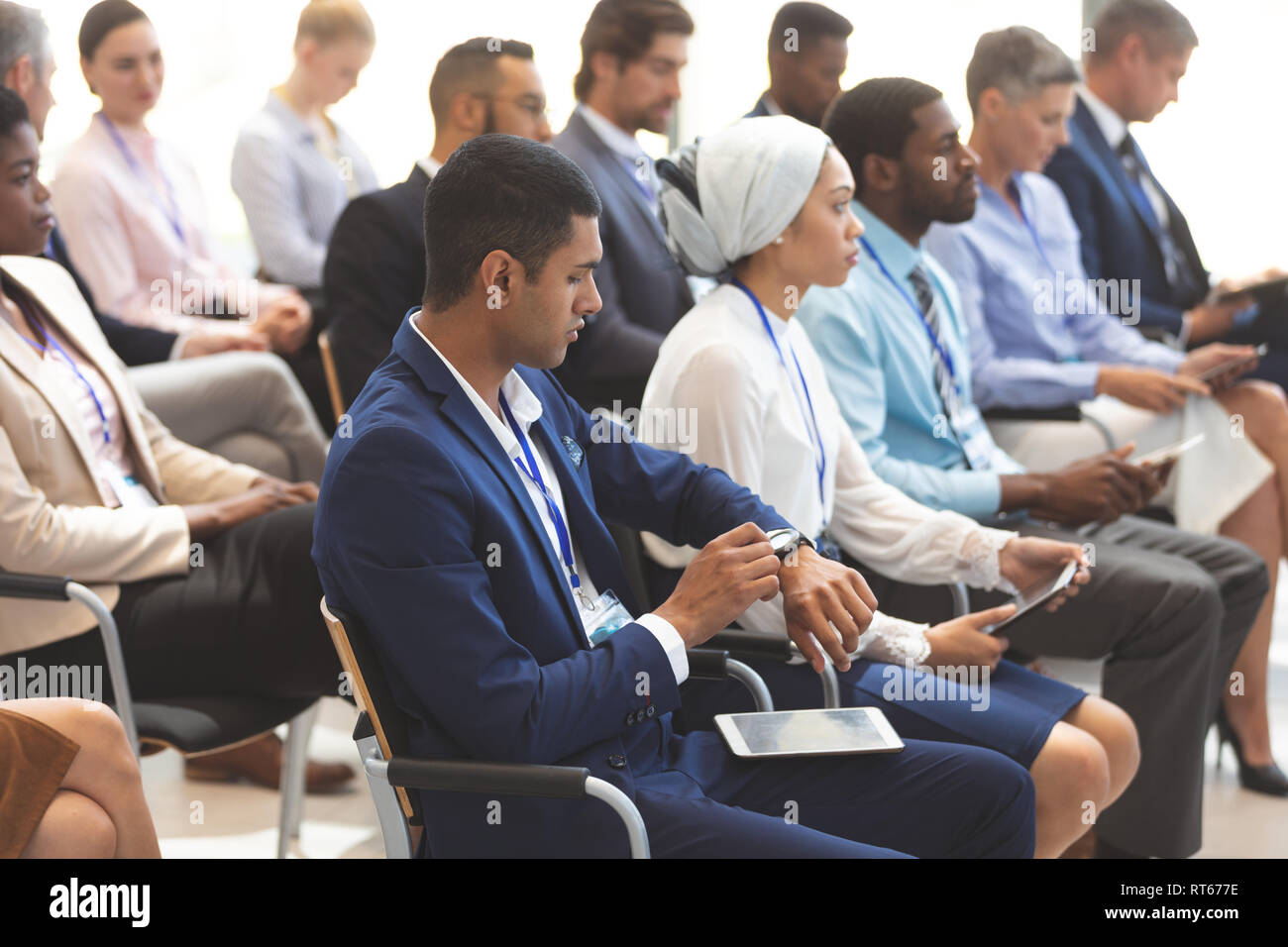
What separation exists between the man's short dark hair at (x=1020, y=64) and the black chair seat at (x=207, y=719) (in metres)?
2.31

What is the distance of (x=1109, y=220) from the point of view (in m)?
3.82

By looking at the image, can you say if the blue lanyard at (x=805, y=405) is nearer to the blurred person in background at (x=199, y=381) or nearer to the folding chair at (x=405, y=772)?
the folding chair at (x=405, y=772)

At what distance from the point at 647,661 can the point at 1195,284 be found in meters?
3.09

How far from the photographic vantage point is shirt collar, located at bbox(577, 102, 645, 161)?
131 inches

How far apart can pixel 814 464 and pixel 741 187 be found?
453 millimetres

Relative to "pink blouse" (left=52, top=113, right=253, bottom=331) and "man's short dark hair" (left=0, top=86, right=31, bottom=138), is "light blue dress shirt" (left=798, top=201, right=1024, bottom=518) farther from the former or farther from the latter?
"pink blouse" (left=52, top=113, right=253, bottom=331)

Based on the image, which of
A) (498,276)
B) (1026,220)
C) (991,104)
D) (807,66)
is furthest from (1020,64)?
(498,276)

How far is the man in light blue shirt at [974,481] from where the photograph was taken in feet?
8.15

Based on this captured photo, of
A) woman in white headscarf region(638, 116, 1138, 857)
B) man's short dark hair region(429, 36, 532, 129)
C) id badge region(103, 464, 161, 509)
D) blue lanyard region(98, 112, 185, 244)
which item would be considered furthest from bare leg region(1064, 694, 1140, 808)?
blue lanyard region(98, 112, 185, 244)

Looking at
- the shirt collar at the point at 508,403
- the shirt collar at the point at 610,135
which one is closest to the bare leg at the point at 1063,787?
the shirt collar at the point at 508,403
